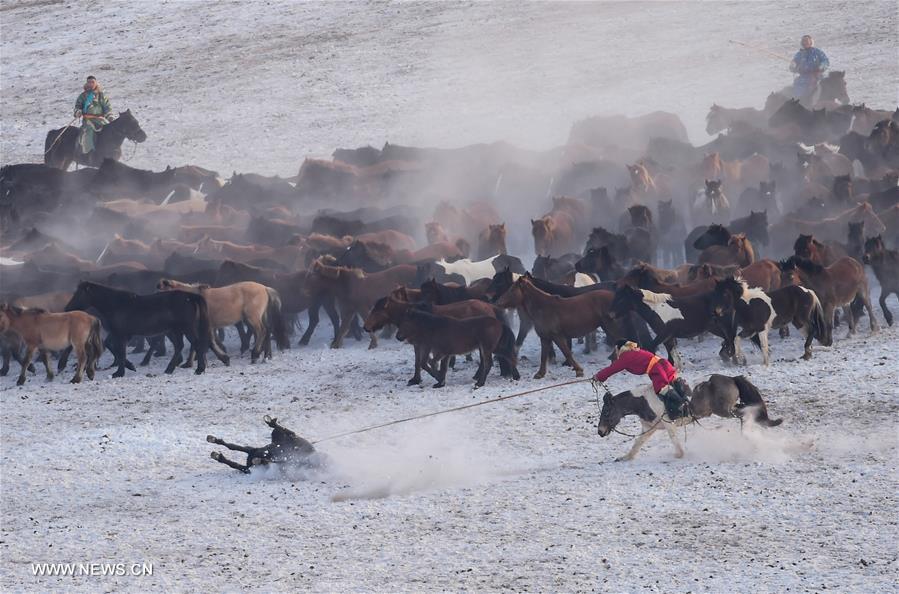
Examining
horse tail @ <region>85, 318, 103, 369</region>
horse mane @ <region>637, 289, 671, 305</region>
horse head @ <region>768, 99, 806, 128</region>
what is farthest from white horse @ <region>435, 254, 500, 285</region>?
horse head @ <region>768, 99, 806, 128</region>

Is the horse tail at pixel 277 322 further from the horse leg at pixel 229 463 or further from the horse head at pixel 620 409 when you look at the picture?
the horse head at pixel 620 409

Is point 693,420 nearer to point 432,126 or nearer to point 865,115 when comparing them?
point 865,115

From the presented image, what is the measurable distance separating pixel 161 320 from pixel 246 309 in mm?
1343

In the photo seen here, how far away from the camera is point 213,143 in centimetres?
3969

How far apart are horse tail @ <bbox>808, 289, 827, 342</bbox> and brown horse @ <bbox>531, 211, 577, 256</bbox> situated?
6784mm

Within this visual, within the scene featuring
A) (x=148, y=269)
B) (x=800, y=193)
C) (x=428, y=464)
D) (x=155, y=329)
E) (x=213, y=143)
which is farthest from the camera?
(x=213, y=143)

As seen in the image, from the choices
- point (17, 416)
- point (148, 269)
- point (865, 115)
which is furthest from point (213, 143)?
point (17, 416)

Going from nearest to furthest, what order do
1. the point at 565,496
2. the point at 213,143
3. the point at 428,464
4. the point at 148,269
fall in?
the point at 565,496, the point at 428,464, the point at 148,269, the point at 213,143

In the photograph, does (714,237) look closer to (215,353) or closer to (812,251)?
(812,251)

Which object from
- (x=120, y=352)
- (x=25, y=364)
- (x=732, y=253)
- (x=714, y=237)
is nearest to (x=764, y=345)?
(x=732, y=253)

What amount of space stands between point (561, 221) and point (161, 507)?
42.5 ft

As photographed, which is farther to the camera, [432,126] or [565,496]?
[432,126]

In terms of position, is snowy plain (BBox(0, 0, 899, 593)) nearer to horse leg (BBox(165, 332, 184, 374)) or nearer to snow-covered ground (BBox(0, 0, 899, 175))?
horse leg (BBox(165, 332, 184, 374))

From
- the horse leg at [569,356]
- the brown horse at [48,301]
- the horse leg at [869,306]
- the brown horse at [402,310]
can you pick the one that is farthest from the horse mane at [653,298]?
the brown horse at [48,301]
